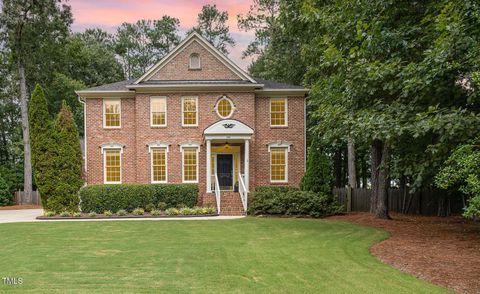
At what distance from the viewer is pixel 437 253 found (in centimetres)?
974

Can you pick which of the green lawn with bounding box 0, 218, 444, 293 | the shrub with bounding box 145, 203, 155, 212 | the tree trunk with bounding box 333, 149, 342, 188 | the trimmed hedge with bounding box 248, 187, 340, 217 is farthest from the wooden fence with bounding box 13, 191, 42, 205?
the tree trunk with bounding box 333, 149, 342, 188

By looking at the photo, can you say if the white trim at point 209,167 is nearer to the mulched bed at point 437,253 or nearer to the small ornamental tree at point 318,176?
the small ornamental tree at point 318,176

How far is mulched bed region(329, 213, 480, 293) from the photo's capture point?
7434 mm

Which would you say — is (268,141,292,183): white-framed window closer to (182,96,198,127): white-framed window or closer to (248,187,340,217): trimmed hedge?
(248,187,340,217): trimmed hedge

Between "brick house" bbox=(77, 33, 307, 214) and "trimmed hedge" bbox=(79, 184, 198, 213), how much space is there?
1.49 metres

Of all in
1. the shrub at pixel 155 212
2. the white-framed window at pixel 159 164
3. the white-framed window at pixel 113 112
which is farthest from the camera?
the white-framed window at pixel 113 112

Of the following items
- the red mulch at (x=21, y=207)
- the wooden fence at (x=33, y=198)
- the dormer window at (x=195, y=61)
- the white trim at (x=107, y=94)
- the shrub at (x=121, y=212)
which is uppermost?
the dormer window at (x=195, y=61)

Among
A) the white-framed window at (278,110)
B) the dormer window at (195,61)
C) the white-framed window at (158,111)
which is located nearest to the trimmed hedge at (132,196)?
the white-framed window at (158,111)

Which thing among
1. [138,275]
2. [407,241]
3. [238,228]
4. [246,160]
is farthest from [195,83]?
[138,275]

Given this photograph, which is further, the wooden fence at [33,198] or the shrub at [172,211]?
the wooden fence at [33,198]

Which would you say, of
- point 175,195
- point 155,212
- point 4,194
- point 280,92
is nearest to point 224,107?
point 280,92

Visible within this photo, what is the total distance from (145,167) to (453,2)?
54.3ft

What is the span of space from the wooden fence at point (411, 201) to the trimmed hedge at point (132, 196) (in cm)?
830

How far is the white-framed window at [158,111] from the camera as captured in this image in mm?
22344
